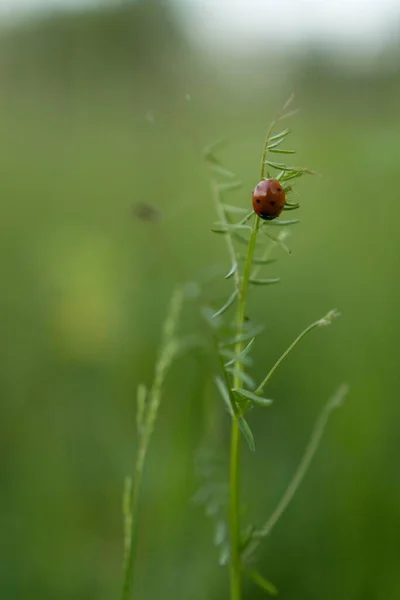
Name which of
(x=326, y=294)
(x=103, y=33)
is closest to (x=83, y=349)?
(x=326, y=294)

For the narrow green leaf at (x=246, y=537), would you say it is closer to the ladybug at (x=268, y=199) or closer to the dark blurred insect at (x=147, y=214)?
the ladybug at (x=268, y=199)

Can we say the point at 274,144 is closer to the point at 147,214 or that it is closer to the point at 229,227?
the point at 229,227

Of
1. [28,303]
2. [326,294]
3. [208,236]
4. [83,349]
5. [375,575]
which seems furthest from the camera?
[208,236]

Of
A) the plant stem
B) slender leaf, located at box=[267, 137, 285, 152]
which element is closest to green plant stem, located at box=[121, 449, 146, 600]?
the plant stem

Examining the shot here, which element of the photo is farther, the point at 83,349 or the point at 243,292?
the point at 83,349

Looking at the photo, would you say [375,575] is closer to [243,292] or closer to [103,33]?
[243,292]

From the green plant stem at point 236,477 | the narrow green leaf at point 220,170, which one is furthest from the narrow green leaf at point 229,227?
the narrow green leaf at point 220,170
